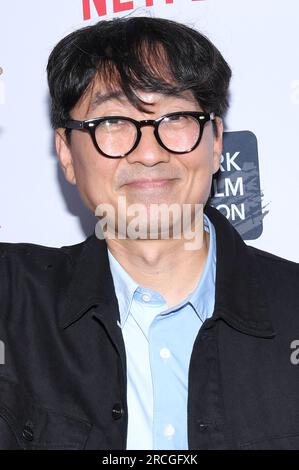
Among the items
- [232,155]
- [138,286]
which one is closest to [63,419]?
[138,286]

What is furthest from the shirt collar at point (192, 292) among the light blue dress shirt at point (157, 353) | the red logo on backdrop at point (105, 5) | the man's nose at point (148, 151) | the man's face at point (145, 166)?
the red logo on backdrop at point (105, 5)

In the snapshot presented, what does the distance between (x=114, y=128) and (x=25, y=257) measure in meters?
0.32

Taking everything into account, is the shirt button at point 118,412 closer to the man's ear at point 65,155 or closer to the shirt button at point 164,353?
the shirt button at point 164,353

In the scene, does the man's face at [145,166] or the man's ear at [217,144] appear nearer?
the man's face at [145,166]

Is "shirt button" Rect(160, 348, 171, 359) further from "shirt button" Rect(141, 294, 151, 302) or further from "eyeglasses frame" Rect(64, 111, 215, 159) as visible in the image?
"eyeglasses frame" Rect(64, 111, 215, 159)

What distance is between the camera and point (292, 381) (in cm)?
153

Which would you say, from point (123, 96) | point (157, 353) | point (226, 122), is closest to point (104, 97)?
point (123, 96)

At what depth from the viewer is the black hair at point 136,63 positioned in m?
1.55

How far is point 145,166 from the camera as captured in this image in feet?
5.02

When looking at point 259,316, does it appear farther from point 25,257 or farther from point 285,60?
point 285,60

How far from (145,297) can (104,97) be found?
0.39m

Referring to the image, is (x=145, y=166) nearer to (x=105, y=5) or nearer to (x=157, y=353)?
(x=157, y=353)

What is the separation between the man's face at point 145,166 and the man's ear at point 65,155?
90 mm

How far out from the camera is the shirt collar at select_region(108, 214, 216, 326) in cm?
160
